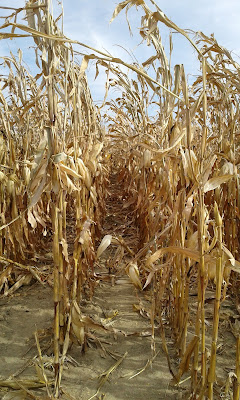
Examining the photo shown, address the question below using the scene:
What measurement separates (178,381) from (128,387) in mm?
224

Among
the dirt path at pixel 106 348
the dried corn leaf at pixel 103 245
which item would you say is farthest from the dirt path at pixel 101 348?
the dried corn leaf at pixel 103 245

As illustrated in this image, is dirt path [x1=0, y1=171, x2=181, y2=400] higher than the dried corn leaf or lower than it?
lower

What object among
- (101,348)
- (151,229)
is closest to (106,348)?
(101,348)

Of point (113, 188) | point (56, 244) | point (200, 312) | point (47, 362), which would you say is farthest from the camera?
point (113, 188)

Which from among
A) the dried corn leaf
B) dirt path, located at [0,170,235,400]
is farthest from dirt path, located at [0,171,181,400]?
the dried corn leaf

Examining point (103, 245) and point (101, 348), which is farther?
point (101, 348)

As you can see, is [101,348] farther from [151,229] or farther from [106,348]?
[151,229]

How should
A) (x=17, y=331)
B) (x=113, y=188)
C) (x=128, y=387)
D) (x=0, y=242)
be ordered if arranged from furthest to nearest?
(x=113, y=188)
(x=0, y=242)
(x=17, y=331)
(x=128, y=387)

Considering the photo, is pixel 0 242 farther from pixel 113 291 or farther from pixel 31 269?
pixel 113 291

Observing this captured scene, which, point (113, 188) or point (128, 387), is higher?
point (113, 188)

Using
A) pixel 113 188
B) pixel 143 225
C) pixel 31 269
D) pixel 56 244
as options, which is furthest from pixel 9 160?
pixel 113 188

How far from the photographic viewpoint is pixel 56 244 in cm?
130

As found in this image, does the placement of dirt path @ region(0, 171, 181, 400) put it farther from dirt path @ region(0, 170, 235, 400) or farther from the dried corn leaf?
the dried corn leaf

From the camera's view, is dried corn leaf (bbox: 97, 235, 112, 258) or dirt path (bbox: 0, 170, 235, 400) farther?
dirt path (bbox: 0, 170, 235, 400)
